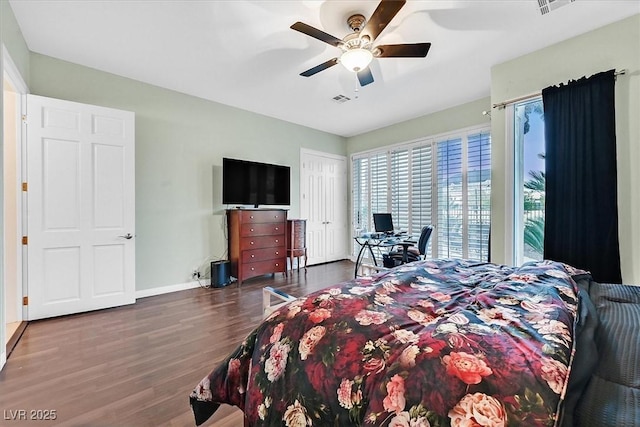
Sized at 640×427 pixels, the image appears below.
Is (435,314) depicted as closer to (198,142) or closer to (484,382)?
(484,382)

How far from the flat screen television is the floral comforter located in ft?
10.2

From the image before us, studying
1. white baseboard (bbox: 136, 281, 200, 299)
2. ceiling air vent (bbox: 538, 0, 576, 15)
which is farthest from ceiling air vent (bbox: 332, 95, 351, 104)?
white baseboard (bbox: 136, 281, 200, 299)

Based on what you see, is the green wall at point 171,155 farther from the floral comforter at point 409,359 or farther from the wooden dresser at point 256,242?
the floral comforter at point 409,359

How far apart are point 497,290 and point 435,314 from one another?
45cm

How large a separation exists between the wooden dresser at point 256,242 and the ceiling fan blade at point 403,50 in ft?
8.93

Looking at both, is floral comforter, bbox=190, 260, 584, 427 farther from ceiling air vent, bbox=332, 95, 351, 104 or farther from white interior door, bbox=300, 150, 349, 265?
white interior door, bbox=300, 150, 349, 265

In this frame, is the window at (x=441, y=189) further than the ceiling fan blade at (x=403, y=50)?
Yes

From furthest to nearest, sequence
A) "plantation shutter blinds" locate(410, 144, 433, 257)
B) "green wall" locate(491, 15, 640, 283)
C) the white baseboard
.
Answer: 1. "plantation shutter blinds" locate(410, 144, 433, 257)
2. the white baseboard
3. "green wall" locate(491, 15, 640, 283)

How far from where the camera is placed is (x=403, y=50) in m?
2.20

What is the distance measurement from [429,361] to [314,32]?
6.98ft

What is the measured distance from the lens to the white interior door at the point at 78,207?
2.73 metres

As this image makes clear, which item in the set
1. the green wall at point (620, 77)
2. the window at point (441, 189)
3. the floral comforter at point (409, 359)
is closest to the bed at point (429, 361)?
the floral comforter at point (409, 359)

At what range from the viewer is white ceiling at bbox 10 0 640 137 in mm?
2207

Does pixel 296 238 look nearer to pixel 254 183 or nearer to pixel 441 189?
pixel 254 183
